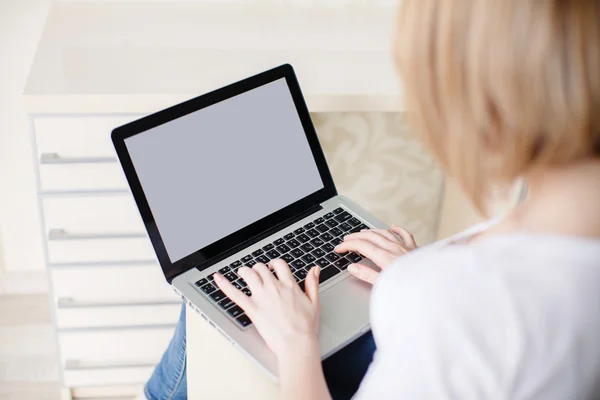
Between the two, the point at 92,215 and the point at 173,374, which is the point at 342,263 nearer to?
the point at 173,374

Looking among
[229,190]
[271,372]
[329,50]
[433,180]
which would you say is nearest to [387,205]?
[433,180]

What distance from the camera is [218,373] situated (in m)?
0.82

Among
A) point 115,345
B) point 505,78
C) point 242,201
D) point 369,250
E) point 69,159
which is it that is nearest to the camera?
point 505,78

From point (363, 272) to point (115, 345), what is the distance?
684 millimetres

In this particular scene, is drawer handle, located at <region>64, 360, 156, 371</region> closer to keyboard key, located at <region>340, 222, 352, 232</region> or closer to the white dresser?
the white dresser

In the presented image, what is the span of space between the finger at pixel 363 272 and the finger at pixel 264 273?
0.11 m

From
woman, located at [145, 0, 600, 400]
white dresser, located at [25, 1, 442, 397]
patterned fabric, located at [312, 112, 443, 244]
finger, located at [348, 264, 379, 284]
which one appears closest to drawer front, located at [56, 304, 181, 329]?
white dresser, located at [25, 1, 442, 397]

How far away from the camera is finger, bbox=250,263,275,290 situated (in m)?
0.86

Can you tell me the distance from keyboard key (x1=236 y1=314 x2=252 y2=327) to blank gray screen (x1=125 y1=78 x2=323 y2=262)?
14 cm

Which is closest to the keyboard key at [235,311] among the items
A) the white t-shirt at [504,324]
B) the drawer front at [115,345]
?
the white t-shirt at [504,324]

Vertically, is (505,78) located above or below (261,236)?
above

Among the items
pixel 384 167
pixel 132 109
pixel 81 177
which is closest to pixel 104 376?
pixel 81 177

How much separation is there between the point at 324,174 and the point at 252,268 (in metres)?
0.25

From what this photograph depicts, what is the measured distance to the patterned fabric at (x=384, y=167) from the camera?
1.40m
